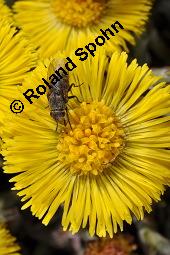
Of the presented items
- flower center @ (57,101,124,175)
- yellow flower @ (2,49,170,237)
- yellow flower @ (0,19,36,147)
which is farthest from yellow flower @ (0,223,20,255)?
yellow flower @ (0,19,36,147)

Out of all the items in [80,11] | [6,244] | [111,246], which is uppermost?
[80,11]

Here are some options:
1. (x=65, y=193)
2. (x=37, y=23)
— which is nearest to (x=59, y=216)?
(x=65, y=193)

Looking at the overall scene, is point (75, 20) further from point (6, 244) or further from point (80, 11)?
point (6, 244)

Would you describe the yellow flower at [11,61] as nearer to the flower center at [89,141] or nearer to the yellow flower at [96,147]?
the yellow flower at [96,147]

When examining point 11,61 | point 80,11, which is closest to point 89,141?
point 11,61

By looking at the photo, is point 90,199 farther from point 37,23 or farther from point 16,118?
point 37,23
